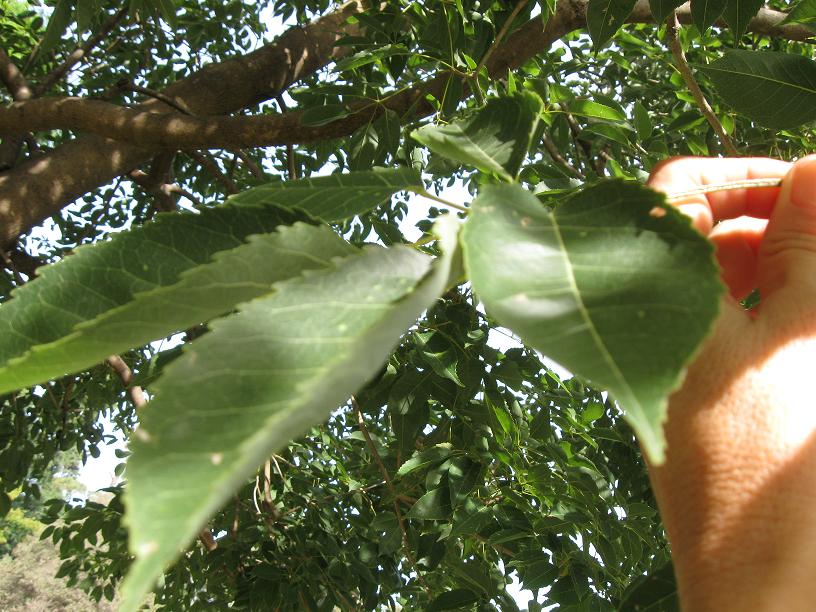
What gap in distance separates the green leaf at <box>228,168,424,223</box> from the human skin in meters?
0.31

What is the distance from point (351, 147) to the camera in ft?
6.95

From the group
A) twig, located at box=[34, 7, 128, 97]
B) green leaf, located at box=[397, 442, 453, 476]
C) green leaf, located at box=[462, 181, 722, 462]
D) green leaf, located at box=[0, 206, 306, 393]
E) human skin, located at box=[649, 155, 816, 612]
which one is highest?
green leaf, located at box=[0, 206, 306, 393]

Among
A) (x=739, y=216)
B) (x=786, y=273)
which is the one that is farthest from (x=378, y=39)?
(x=786, y=273)

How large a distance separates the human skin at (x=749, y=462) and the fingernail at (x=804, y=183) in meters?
0.04

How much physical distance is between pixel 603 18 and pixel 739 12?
0.81ft

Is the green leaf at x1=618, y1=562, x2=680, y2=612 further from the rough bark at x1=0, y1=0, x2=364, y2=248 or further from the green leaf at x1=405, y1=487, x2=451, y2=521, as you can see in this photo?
the rough bark at x1=0, y1=0, x2=364, y2=248

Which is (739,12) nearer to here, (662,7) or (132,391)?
(662,7)

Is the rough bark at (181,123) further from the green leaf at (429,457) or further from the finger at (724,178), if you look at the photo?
the finger at (724,178)

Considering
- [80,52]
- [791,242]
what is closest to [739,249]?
[791,242]

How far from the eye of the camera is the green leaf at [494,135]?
0.70m

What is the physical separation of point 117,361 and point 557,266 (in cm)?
254

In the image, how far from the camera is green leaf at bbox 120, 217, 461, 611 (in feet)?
1.11

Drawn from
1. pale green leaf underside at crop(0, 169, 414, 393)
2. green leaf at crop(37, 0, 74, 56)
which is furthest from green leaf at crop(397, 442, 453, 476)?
green leaf at crop(37, 0, 74, 56)

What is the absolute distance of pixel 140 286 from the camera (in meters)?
0.58
